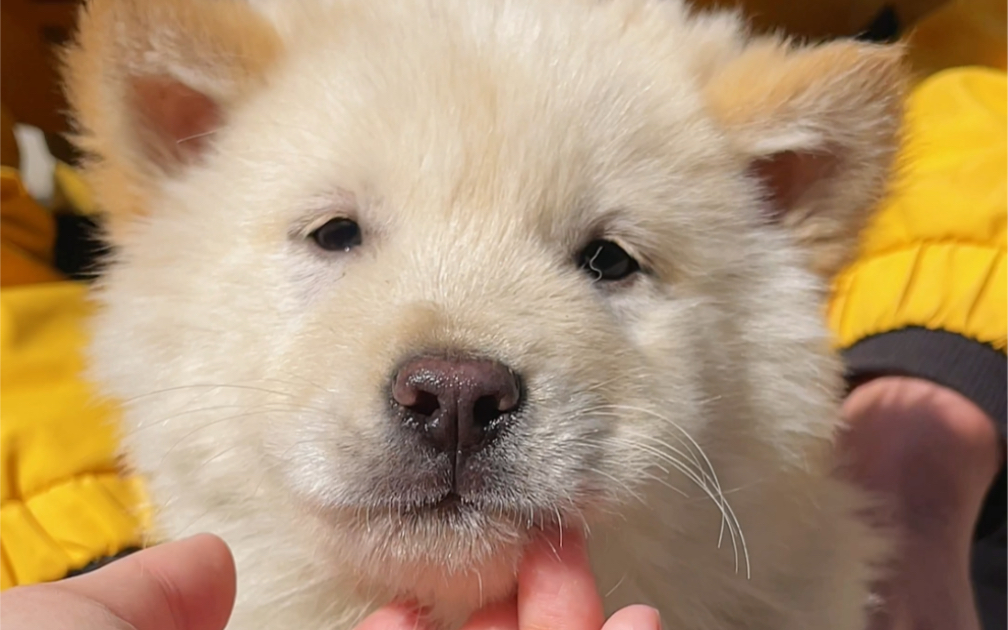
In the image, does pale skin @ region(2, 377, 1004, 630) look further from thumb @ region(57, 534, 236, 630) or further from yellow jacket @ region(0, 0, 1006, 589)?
yellow jacket @ region(0, 0, 1006, 589)

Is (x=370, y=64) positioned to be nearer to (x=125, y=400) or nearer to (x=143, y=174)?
(x=143, y=174)

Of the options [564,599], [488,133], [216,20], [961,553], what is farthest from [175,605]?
[961,553]

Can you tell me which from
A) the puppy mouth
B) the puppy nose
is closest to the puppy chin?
the puppy mouth

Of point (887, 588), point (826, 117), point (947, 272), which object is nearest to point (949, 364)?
point (947, 272)

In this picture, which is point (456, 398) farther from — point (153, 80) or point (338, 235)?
point (153, 80)

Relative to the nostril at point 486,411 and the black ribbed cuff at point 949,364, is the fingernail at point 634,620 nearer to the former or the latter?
the nostril at point 486,411
